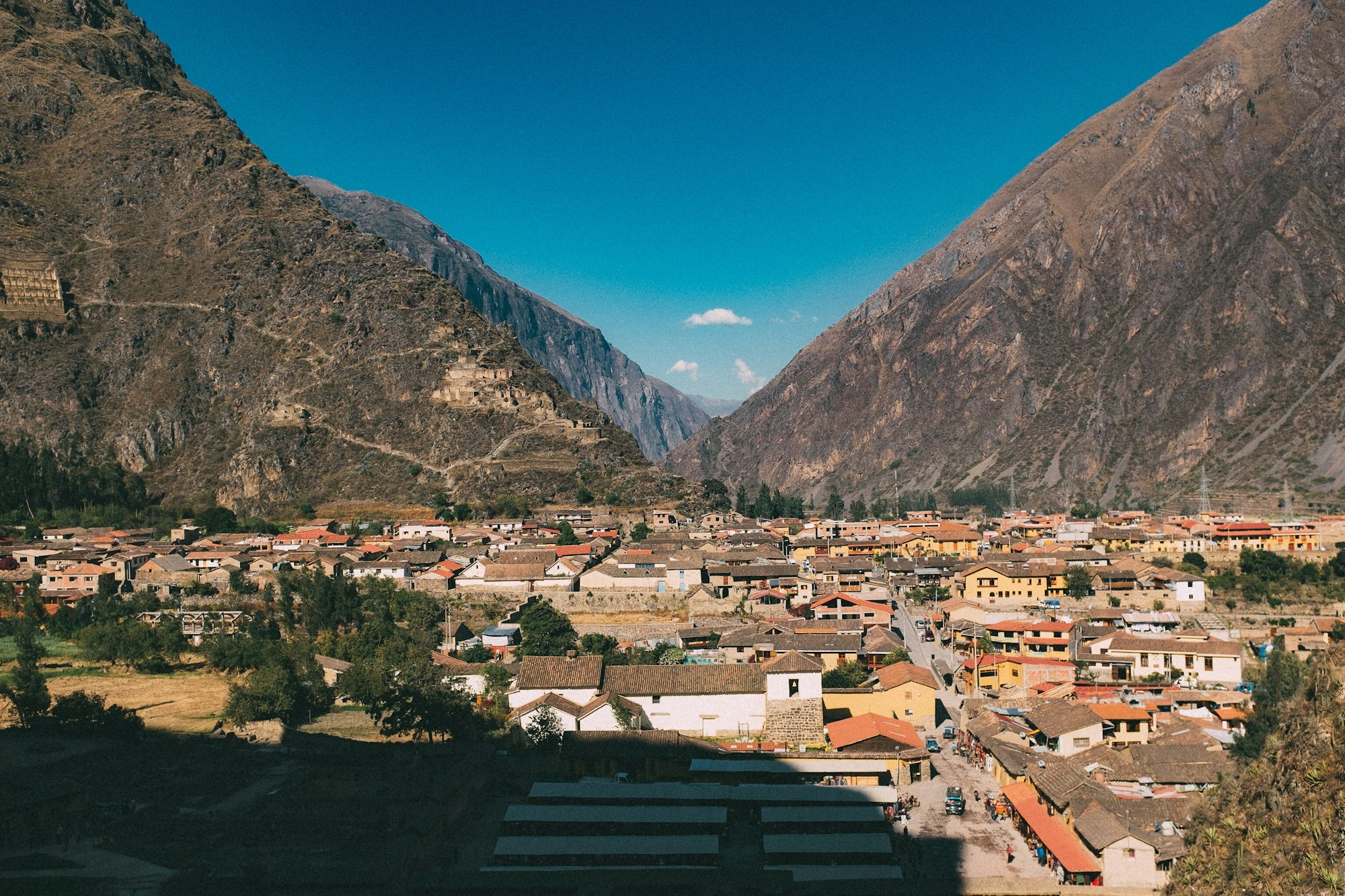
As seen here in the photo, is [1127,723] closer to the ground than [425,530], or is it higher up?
closer to the ground

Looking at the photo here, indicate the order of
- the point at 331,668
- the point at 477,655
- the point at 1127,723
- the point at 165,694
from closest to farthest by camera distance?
the point at 1127,723 → the point at 165,694 → the point at 331,668 → the point at 477,655

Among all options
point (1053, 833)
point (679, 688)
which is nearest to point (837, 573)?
point (679, 688)

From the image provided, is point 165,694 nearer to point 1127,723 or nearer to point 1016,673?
point 1016,673

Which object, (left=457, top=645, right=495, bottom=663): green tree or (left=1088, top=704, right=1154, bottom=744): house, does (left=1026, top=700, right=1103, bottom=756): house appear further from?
(left=457, top=645, right=495, bottom=663): green tree

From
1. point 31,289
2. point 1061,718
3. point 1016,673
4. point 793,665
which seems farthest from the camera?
point 31,289

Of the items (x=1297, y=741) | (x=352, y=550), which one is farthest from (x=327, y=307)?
(x=1297, y=741)

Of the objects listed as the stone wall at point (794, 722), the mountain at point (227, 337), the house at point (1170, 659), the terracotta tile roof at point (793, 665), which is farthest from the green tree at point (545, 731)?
the mountain at point (227, 337)

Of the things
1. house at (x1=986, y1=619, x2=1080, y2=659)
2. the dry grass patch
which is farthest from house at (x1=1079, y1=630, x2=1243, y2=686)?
the dry grass patch
